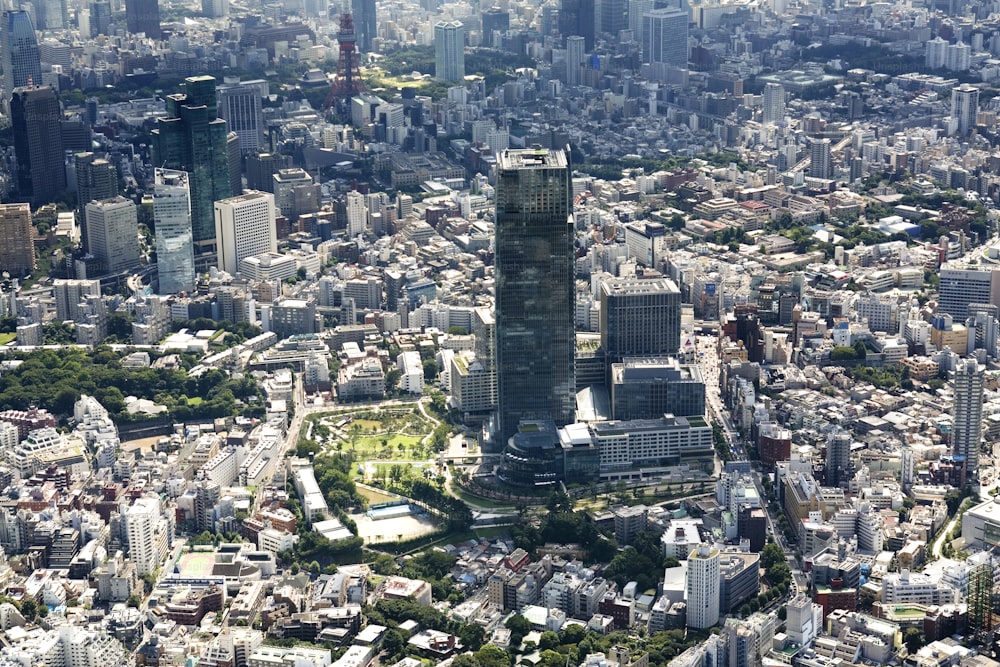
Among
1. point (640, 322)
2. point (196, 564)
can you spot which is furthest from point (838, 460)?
point (196, 564)

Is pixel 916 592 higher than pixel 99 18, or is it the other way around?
pixel 99 18

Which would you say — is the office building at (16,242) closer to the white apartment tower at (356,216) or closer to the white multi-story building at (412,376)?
the white apartment tower at (356,216)

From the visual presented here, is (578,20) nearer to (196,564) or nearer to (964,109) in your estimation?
(964,109)

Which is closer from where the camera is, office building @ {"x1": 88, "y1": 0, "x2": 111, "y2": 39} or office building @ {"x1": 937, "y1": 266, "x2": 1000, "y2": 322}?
office building @ {"x1": 937, "y1": 266, "x2": 1000, "y2": 322}

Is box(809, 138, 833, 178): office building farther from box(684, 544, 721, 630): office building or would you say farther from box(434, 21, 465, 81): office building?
box(684, 544, 721, 630): office building

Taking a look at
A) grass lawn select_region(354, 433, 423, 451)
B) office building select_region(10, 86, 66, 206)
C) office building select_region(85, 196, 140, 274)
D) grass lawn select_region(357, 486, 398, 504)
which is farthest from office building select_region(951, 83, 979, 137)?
grass lawn select_region(357, 486, 398, 504)

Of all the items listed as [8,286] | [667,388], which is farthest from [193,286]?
[667,388]

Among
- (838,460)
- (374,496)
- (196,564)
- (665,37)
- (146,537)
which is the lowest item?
(196,564)
